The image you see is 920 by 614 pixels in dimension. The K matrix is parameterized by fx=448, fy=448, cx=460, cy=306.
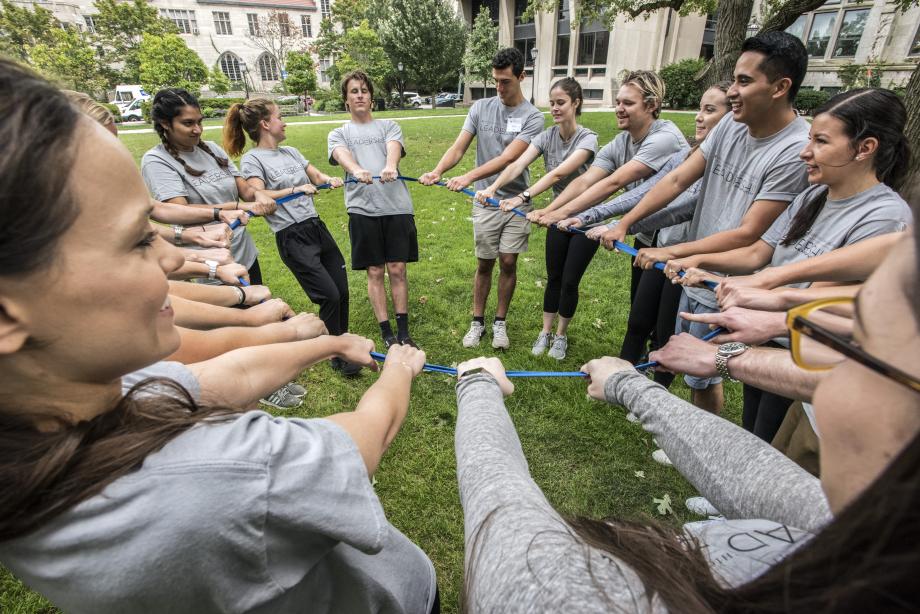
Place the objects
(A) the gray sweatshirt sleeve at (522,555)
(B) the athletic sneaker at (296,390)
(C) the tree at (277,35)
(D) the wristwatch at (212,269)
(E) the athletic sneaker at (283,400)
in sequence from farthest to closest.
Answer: (C) the tree at (277,35), (B) the athletic sneaker at (296,390), (E) the athletic sneaker at (283,400), (D) the wristwatch at (212,269), (A) the gray sweatshirt sleeve at (522,555)

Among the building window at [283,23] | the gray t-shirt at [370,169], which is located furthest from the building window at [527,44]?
the gray t-shirt at [370,169]

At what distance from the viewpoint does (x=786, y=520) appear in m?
1.25

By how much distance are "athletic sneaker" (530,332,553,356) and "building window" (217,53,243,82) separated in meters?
72.4

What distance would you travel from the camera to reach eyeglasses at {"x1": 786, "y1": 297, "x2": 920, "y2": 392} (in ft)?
2.15

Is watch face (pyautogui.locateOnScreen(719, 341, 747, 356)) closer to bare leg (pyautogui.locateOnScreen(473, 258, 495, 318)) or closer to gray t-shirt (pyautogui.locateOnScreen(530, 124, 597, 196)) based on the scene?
gray t-shirt (pyautogui.locateOnScreen(530, 124, 597, 196))

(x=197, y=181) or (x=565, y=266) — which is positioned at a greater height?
(x=197, y=181)

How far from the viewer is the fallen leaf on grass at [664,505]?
325 cm

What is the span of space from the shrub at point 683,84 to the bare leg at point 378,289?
2848 cm

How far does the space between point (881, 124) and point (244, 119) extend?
500 centimetres

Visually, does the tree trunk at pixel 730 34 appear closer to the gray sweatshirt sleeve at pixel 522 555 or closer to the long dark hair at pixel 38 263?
the gray sweatshirt sleeve at pixel 522 555

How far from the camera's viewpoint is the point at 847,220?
7.57 ft

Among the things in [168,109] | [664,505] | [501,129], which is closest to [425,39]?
[501,129]

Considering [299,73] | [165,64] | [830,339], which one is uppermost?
[165,64]

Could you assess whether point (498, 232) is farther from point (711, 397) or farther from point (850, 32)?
point (850, 32)
